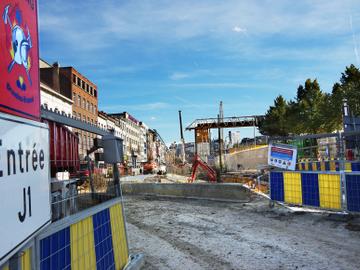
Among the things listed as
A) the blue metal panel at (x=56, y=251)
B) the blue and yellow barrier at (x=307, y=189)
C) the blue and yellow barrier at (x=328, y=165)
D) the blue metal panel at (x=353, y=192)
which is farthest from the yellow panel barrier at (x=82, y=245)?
the blue and yellow barrier at (x=328, y=165)

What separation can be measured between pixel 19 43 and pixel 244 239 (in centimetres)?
756

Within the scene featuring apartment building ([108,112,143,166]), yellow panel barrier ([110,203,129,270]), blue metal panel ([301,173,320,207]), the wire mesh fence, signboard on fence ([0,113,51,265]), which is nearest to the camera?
signboard on fence ([0,113,51,265])

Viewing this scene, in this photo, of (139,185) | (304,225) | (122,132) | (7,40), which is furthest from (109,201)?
(122,132)

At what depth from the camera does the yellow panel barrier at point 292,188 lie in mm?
12008

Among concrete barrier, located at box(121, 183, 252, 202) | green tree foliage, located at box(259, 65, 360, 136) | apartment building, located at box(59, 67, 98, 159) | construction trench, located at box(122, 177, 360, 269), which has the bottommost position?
construction trench, located at box(122, 177, 360, 269)

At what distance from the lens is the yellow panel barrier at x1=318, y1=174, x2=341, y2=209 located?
35.5ft

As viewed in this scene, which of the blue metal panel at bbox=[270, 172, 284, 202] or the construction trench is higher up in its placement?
the blue metal panel at bbox=[270, 172, 284, 202]

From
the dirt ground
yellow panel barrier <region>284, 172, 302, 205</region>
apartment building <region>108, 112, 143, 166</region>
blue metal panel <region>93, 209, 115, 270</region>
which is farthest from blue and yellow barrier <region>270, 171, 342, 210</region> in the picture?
apartment building <region>108, 112, 143, 166</region>

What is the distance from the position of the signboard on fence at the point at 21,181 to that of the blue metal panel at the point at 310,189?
404 inches

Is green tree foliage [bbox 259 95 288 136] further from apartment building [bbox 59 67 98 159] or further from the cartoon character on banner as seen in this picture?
the cartoon character on banner

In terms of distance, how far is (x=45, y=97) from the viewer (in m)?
52.5

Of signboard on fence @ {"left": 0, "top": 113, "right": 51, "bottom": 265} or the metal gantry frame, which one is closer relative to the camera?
signboard on fence @ {"left": 0, "top": 113, "right": 51, "bottom": 265}

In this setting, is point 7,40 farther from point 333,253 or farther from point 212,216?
point 212,216

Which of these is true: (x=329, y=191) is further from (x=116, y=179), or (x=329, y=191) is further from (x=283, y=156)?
(x=116, y=179)
